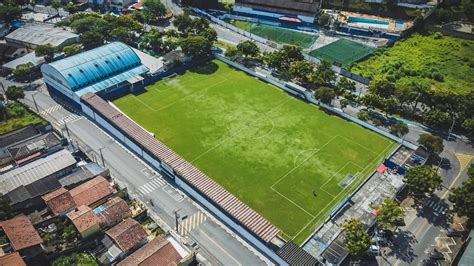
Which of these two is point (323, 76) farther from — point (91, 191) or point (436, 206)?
point (91, 191)

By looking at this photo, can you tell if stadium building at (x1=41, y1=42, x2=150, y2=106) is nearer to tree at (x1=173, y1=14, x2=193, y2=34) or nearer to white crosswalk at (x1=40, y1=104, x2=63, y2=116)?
white crosswalk at (x1=40, y1=104, x2=63, y2=116)

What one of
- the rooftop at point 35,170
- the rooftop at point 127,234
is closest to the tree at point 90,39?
the rooftop at point 35,170

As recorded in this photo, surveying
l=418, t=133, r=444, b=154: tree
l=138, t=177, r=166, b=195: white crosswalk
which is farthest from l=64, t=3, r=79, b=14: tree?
l=418, t=133, r=444, b=154: tree

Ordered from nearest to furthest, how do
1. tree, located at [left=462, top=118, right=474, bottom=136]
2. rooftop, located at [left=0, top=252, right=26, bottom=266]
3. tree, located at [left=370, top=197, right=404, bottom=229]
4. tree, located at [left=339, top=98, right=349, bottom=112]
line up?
A: rooftop, located at [left=0, top=252, right=26, bottom=266] → tree, located at [left=370, top=197, right=404, bottom=229] → tree, located at [left=462, top=118, right=474, bottom=136] → tree, located at [left=339, top=98, right=349, bottom=112]

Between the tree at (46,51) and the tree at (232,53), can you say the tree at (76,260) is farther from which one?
the tree at (232,53)

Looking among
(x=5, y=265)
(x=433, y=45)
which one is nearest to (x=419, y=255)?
(x=5, y=265)

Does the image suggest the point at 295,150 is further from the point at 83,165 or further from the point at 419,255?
the point at 83,165
